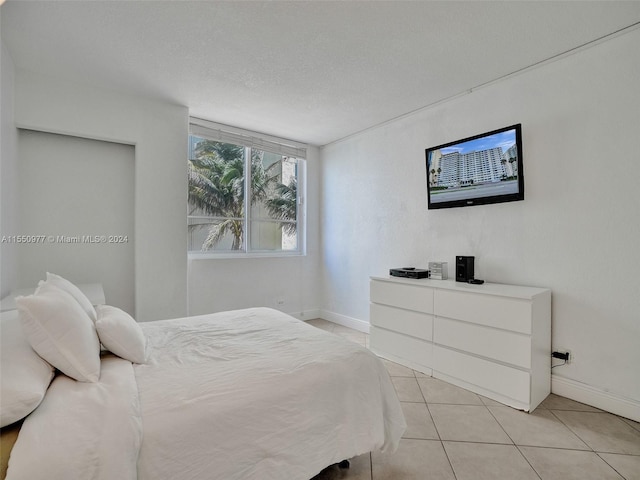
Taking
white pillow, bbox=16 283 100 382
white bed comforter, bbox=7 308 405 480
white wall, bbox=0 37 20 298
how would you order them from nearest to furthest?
white bed comforter, bbox=7 308 405 480, white pillow, bbox=16 283 100 382, white wall, bbox=0 37 20 298

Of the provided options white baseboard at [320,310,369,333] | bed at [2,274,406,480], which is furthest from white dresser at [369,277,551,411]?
bed at [2,274,406,480]

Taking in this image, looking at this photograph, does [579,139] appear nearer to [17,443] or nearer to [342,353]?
[342,353]

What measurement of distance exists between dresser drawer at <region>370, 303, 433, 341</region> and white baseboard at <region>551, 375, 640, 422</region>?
0.96 meters

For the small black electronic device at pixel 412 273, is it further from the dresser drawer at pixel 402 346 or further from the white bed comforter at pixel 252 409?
the white bed comforter at pixel 252 409

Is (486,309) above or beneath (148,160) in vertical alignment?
beneath

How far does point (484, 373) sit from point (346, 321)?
2.05m

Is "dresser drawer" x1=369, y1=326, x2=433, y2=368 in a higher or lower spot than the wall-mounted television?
lower

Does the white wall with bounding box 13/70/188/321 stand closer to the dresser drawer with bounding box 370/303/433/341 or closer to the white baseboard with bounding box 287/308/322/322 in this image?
the white baseboard with bounding box 287/308/322/322

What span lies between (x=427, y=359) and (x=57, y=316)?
2.61 metres

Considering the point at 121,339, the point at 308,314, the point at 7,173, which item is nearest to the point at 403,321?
the point at 308,314

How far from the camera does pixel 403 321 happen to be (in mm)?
2939

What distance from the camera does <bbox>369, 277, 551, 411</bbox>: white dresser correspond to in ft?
7.16

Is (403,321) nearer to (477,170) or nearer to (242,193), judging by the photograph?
(477,170)

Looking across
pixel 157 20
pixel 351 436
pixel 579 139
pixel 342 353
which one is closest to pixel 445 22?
pixel 579 139
